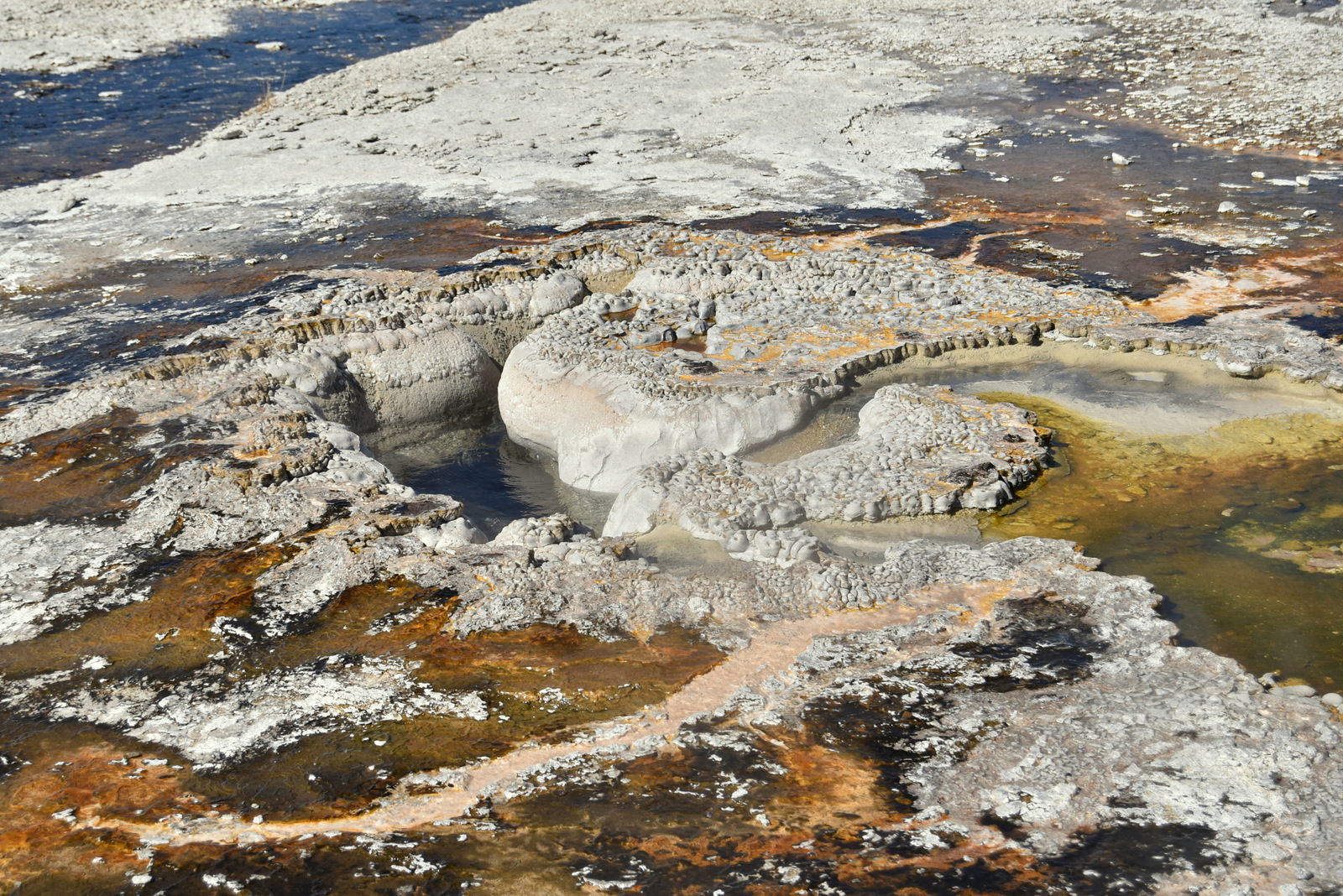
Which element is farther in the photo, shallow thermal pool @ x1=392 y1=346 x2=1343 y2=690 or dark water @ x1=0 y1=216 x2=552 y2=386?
dark water @ x1=0 y1=216 x2=552 y2=386

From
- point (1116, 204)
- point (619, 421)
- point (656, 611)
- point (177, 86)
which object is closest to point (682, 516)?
point (656, 611)

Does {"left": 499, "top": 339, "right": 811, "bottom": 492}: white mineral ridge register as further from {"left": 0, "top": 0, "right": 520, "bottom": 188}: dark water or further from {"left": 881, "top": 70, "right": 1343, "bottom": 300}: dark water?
{"left": 0, "top": 0, "right": 520, "bottom": 188}: dark water


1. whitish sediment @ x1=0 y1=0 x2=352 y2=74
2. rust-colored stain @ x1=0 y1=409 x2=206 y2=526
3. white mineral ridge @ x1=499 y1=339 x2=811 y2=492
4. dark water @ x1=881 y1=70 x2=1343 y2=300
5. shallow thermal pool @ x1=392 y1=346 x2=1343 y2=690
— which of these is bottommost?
shallow thermal pool @ x1=392 y1=346 x2=1343 y2=690

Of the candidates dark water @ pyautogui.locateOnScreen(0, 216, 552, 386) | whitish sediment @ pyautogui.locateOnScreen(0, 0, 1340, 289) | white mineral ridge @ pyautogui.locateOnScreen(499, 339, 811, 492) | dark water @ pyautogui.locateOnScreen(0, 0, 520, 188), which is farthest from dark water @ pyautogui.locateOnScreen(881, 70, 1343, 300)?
dark water @ pyautogui.locateOnScreen(0, 0, 520, 188)

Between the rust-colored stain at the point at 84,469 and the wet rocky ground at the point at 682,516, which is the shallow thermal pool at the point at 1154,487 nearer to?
the wet rocky ground at the point at 682,516

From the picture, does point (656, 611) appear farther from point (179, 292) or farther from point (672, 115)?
point (672, 115)

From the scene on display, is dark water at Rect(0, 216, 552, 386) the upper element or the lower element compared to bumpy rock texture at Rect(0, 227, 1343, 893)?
upper
